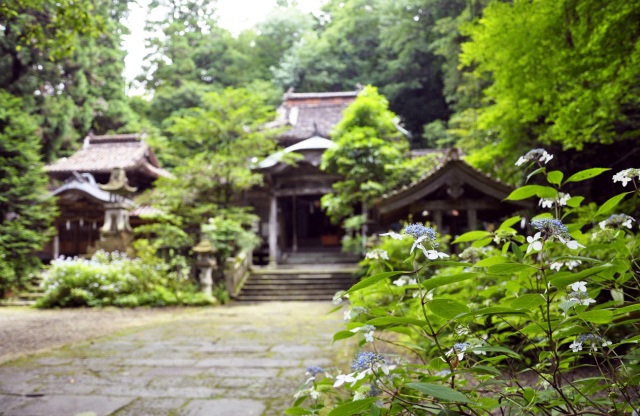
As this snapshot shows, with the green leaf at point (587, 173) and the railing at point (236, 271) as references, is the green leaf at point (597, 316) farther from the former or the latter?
the railing at point (236, 271)

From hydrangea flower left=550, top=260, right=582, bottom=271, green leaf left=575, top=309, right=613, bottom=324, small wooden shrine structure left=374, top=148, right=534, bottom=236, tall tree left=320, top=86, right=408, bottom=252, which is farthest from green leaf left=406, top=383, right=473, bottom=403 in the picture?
tall tree left=320, top=86, right=408, bottom=252

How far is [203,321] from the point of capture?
771 centimetres

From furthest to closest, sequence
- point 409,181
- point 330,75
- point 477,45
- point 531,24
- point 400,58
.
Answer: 1. point 330,75
2. point 400,58
3. point 409,181
4. point 477,45
5. point 531,24

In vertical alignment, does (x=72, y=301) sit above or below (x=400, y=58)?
below

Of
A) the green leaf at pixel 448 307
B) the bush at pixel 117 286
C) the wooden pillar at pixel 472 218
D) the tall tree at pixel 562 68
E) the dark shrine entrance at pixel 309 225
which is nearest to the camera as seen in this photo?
the green leaf at pixel 448 307

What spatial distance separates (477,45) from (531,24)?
1.01m

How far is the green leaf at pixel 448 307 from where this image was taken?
112cm

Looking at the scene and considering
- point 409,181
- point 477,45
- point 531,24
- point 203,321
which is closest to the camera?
point 531,24

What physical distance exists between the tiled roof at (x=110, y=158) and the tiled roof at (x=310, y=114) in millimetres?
6305

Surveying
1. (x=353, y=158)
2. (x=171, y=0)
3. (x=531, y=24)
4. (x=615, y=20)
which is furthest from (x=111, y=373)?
(x=171, y=0)

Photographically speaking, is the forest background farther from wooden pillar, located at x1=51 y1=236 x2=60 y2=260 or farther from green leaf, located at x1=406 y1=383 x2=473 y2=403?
green leaf, located at x1=406 y1=383 x2=473 y2=403

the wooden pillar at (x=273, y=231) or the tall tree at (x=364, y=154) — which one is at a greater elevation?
the tall tree at (x=364, y=154)

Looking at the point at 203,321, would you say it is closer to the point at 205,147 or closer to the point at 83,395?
the point at 83,395

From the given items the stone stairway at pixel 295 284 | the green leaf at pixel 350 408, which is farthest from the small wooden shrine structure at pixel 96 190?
the green leaf at pixel 350 408
